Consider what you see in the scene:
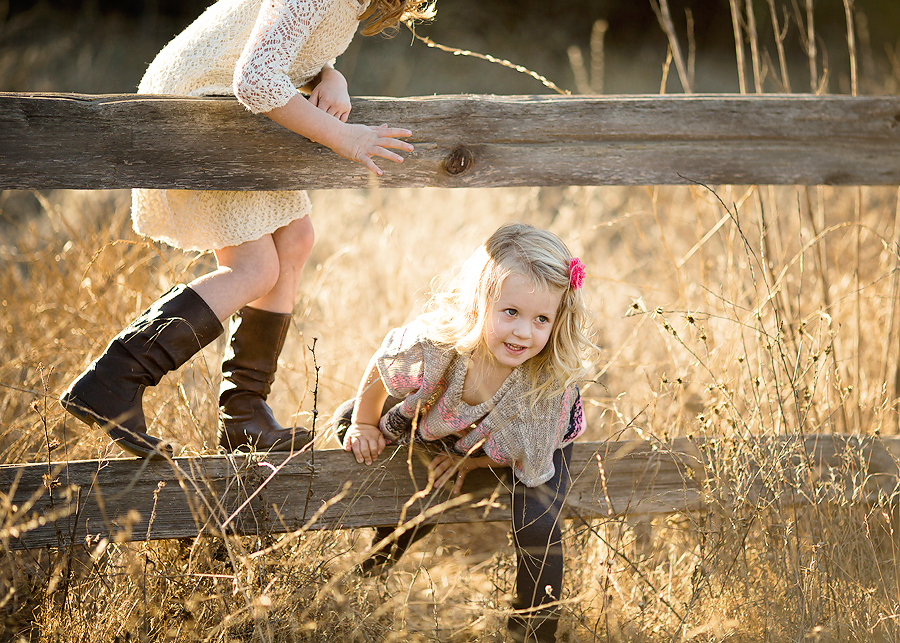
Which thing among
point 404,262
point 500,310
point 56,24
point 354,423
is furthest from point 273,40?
point 56,24

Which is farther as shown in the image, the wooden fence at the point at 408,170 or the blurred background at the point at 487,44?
the blurred background at the point at 487,44

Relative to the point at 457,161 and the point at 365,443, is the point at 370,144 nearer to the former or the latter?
the point at 457,161

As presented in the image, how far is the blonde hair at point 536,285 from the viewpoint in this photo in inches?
64.6

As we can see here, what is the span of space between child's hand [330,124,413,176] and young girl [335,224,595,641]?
315 millimetres

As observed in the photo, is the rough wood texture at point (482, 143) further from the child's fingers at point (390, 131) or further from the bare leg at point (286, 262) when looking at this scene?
the bare leg at point (286, 262)

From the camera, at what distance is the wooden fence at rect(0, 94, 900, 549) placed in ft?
5.09

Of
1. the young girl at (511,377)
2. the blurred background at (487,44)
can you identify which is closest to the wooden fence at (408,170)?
the young girl at (511,377)

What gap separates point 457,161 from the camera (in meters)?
1.71

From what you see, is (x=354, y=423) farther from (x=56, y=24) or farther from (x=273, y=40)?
(x=56, y=24)

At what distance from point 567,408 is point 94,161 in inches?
49.1

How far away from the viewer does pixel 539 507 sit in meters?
1.74

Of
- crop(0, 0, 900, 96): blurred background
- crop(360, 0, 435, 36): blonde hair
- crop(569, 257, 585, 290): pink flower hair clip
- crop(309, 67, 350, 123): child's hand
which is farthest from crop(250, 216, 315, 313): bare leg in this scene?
crop(0, 0, 900, 96): blurred background

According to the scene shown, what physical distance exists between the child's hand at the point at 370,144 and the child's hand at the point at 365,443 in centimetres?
65

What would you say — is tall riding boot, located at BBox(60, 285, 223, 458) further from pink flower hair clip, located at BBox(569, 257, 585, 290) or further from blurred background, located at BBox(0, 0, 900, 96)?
blurred background, located at BBox(0, 0, 900, 96)
